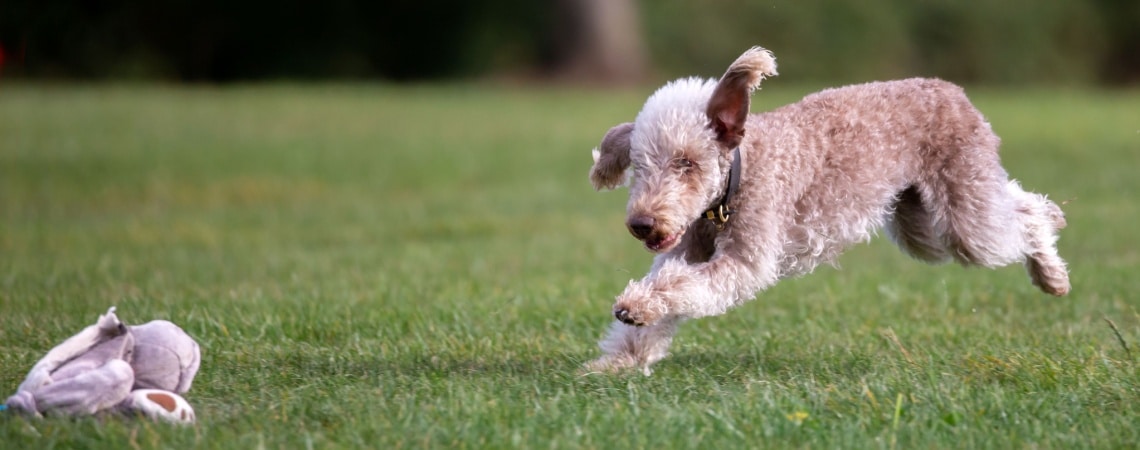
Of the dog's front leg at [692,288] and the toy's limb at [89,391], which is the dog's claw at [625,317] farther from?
the toy's limb at [89,391]

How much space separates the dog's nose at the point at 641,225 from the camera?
5.34 m

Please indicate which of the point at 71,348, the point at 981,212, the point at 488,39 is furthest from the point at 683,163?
the point at 488,39

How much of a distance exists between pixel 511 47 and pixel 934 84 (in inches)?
1137

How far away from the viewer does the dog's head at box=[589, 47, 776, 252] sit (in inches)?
213

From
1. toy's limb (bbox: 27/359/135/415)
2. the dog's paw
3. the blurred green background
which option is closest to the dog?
the dog's paw

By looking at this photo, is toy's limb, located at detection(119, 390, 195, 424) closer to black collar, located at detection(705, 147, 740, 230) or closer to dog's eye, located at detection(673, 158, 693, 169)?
dog's eye, located at detection(673, 158, 693, 169)

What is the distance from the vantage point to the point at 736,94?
18.1 feet

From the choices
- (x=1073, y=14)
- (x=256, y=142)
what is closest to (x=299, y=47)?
(x=256, y=142)

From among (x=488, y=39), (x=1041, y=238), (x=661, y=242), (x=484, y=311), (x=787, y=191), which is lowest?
(x=484, y=311)

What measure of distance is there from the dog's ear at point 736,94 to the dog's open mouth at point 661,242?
1.54 feet

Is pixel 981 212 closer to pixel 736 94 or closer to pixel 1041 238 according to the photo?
pixel 1041 238

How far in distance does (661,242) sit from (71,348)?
2.20 metres

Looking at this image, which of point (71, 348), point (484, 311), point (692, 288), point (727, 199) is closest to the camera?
point (71, 348)

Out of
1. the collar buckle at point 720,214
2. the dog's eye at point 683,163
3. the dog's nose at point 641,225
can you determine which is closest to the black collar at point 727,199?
the collar buckle at point 720,214
